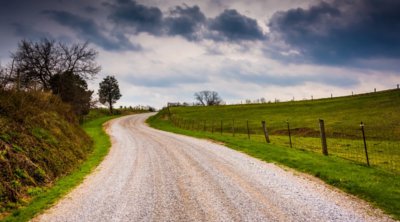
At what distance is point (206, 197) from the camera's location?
8.47 metres

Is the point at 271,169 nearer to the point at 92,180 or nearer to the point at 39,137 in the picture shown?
the point at 92,180

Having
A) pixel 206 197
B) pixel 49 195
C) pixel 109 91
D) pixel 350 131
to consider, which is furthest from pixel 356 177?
pixel 109 91

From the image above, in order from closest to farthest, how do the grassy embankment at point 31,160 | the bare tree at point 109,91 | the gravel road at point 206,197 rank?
the gravel road at point 206,197, the grassy embankment at point 31,160, the bare tree at point 109,91

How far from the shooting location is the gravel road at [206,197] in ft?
23.0

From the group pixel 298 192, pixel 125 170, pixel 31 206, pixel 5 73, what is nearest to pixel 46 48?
pixel 5 73

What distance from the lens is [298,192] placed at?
348 inches

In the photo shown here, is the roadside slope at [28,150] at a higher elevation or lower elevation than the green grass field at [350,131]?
higher

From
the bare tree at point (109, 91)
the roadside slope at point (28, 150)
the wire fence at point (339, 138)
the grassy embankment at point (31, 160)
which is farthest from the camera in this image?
the bare tree at point (109, 91)

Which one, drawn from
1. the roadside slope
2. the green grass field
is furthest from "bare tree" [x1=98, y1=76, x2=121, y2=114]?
the roadside slope

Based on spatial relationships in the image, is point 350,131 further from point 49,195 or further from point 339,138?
point 49,195

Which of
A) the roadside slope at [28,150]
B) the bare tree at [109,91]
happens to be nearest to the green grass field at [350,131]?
the roadside slope at [28,150]

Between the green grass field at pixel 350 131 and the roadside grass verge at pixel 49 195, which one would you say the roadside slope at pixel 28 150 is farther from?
the green grass field at pixel 350 131

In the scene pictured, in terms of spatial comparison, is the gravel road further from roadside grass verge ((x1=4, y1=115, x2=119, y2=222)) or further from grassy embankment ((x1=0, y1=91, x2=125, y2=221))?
grassy embankment ((x1=0, y1=91, x2=125, y2=221))

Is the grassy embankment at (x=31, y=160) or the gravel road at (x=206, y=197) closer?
the gravel road at (x=206, y=197)
